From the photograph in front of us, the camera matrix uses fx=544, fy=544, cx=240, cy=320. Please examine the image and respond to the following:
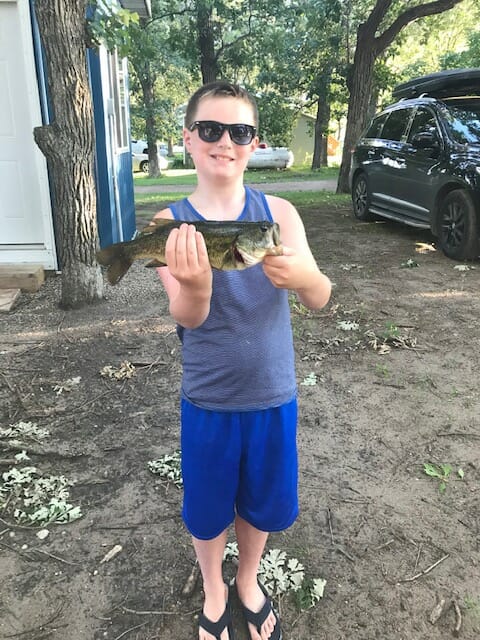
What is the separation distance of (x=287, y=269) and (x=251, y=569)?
1.23m

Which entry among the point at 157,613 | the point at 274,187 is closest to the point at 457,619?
the point at 157,613

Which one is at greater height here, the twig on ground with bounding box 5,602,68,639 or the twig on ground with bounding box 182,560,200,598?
the twig on ground with bounding box 182,560,200,598

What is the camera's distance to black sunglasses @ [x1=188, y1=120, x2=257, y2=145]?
1620 millimetres

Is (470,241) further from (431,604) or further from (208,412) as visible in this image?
(208,412)

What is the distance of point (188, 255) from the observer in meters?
1.36

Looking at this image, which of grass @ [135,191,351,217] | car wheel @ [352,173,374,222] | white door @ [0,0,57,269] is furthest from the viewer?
grass @ [135,191,351,217]

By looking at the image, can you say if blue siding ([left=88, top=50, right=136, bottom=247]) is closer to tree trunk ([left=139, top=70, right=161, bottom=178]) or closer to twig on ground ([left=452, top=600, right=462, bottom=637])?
twig on ground ([left=452, top=600, right=462, bottom=637])

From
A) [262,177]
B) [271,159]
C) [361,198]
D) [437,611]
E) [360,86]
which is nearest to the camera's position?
[437,611]

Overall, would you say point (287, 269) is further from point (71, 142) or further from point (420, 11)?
point (420, 11)

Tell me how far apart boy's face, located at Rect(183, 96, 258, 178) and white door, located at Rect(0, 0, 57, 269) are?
16.6 feet

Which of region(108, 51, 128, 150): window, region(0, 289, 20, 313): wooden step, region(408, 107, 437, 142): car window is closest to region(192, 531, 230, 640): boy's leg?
region(0, 289, 20, 313): wooden step

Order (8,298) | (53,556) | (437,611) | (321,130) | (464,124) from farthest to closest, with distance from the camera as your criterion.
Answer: (321,130)
(464,124)
(8,298)
(53,556)
(437,611)

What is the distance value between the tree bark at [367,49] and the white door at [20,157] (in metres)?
9.34

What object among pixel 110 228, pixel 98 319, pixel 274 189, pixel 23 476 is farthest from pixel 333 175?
pixel 23 476
